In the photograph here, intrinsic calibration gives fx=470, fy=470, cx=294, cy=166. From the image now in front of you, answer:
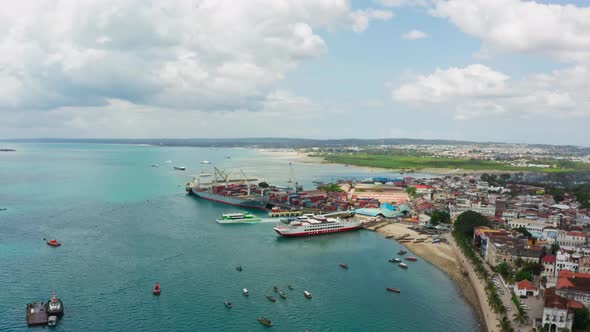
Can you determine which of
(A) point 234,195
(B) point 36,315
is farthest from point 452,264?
(A) point 234,195

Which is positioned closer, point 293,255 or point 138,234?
point 293,255

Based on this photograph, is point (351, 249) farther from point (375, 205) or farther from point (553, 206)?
point (553, 206)

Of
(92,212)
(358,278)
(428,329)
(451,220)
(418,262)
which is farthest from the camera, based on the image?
(92,212)

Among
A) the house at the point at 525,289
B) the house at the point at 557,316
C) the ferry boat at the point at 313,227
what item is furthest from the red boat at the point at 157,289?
the house at the point at 525,289

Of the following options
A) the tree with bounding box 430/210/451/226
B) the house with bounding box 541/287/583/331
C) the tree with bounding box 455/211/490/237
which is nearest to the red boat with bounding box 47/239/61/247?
the tree with bounding box 455/211/490/237

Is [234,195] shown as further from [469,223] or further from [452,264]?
[452,264]

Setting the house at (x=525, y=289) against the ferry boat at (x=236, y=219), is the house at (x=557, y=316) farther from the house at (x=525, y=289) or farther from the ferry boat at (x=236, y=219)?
the ferry boat at (x=236, y=219)

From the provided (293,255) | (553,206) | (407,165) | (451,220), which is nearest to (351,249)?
(293,255)

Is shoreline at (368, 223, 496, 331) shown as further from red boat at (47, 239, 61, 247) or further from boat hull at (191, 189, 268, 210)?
red boat at (47, 239, 61, 247)
